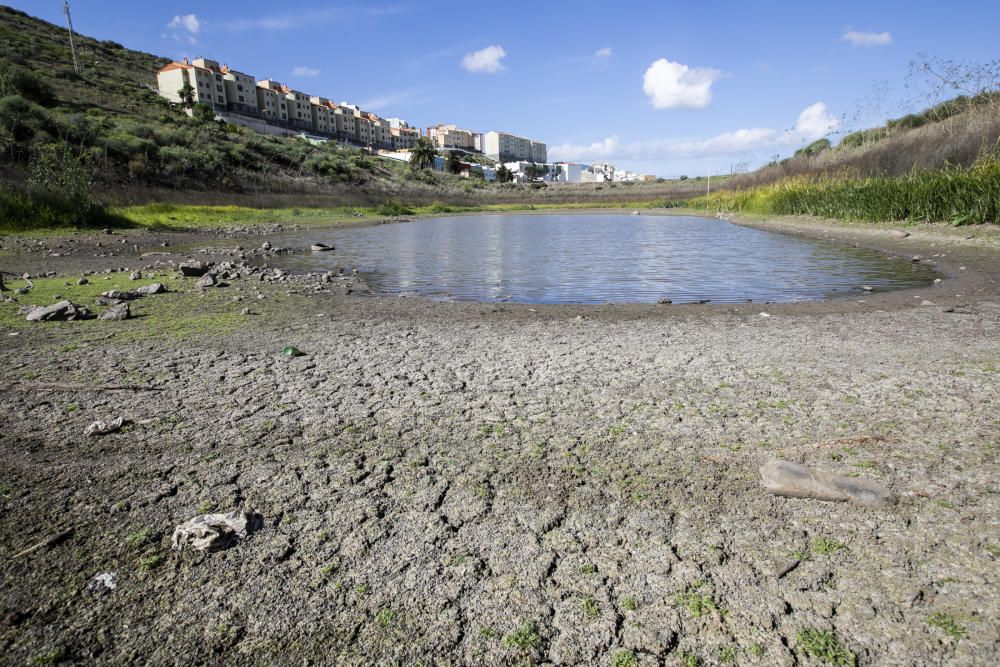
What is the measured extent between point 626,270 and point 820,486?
34.8 feet

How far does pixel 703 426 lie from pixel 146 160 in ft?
146

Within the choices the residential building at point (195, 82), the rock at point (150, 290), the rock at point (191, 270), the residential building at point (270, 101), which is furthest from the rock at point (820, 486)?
the residential building at point (270, 101)

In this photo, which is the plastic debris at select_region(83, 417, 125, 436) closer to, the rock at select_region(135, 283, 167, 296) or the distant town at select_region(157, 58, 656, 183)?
the rock at select_region(135, 283, 167, 296)

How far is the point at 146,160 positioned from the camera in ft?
122

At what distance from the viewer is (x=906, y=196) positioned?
57.0 ft

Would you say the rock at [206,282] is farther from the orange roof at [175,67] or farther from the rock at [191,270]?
the orange roof at [175,67]

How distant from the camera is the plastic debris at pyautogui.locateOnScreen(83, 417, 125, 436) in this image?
10.8 ft

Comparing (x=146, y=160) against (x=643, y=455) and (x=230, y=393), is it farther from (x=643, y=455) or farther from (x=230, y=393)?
(x=643, y=455)

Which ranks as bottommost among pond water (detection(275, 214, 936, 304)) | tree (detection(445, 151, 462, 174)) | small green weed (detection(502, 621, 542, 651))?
pond water (detection(275, 214, 936, 304))

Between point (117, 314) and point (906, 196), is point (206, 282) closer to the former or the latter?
point (117, 314)

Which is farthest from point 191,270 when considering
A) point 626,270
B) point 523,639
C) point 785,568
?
point 785,568

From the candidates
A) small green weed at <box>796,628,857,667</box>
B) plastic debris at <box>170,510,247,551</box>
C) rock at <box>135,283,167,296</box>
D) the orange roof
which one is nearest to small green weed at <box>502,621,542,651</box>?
small green weed at <box>796,628,857,667</box>

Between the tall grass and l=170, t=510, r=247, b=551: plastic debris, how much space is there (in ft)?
59.9

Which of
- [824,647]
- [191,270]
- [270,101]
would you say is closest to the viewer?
[824,647]
